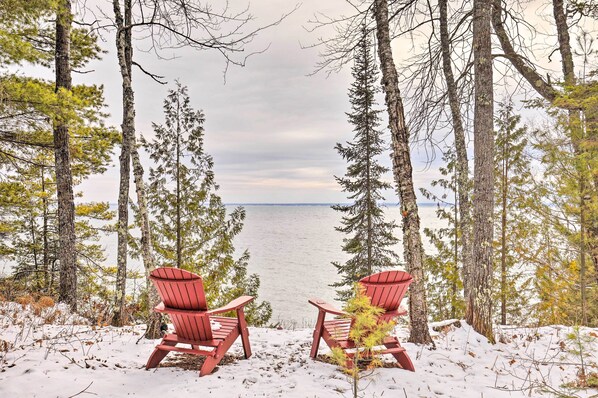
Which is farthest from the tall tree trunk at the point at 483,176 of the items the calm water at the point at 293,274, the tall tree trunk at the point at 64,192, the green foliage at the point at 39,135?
the calm water at the point at 293,274

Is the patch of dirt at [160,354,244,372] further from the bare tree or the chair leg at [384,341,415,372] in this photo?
the chair leg at [384,341,415,372]

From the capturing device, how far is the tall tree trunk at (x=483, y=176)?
175 inches

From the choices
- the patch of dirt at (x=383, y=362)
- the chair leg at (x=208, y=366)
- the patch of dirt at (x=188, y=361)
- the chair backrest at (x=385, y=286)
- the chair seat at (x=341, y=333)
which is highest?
the chair backrest at (x=385, y=286)

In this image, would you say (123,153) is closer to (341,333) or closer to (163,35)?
(163,35)

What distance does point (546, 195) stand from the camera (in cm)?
830

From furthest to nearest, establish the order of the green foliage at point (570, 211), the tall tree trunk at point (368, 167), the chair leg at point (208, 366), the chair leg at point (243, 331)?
the tall tree trunk at point (368, 167) < the green foliage at point (570, 211) < the chair leg at point (243, 331) < the chair leg at point (208, 366)

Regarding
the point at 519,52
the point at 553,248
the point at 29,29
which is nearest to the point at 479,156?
the point at 519,52

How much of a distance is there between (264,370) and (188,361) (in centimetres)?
91

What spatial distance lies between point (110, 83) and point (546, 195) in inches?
467

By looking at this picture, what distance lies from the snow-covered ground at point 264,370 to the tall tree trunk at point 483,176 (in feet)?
1.33

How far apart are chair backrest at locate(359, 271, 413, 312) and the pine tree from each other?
370 inches

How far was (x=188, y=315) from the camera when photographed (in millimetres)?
3273

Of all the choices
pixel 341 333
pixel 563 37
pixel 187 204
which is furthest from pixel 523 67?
pixel 187 204

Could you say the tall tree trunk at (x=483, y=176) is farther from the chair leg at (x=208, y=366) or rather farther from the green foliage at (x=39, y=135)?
the green foliage at (x=39, y=135)
